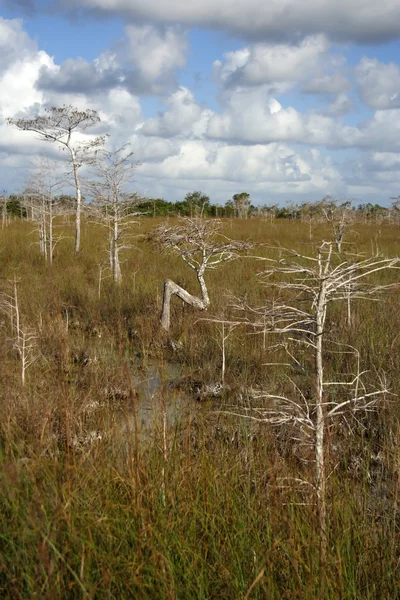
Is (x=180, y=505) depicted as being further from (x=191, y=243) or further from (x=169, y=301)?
(x=169, y=301)

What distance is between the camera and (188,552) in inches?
116

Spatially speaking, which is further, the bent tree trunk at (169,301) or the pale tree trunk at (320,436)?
the bent tree trunk at (169,301)

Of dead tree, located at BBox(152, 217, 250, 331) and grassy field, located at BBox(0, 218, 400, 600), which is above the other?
dead tree, located at BBox(152, 217, 250, 331)

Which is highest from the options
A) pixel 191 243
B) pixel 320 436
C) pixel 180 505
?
pixel 191 243

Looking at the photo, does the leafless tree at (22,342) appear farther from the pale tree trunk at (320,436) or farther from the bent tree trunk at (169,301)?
the pale tree trunk at (320,436)

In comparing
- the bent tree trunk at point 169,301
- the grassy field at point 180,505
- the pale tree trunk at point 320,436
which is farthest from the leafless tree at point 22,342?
the pale tree trunk at point 320,436

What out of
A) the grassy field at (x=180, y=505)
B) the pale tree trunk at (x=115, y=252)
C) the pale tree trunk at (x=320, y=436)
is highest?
the pale tree trunk at (x=115, y=252)

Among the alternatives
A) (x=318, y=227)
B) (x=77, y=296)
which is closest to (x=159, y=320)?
(x=77, y=296)

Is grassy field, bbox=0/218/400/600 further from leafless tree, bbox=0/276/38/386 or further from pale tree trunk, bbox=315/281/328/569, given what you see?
leafless tree, bbox=0/276/38/386

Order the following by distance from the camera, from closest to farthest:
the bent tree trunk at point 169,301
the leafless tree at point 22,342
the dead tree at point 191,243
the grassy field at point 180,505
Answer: the grassy field at point 180,505
the leafless tree at point 22,342
the dead tree at point 191,243
the bent tree trunk at point 169,301

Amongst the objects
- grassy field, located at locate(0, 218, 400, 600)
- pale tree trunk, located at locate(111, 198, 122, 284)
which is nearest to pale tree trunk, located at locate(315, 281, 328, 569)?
grassy field, located at locate(0, 218, 400, 600)

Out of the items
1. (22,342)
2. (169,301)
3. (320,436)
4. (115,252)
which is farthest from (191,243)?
(320,436)

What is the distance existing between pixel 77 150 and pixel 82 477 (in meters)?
21.5

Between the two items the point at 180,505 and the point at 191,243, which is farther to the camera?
the point at 191,243
